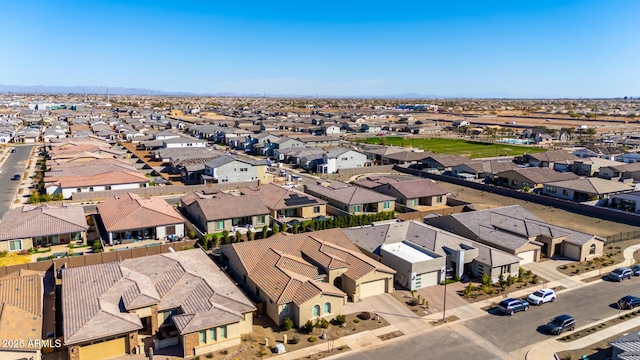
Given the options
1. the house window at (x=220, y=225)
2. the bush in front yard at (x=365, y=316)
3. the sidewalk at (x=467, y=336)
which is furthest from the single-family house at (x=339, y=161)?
the bush in front yard at (x=365, y=316)

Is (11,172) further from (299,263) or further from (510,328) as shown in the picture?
(510,328)

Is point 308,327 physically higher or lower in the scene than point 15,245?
lower

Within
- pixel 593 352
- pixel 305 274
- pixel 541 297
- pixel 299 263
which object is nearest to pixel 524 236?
pixel 541 297

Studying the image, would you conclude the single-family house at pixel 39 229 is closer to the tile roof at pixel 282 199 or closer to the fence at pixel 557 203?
the tile roof at pixel 282 199

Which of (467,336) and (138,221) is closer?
(467,336)

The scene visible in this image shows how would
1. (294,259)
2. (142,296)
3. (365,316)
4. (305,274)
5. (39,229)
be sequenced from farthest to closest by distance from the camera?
(39,229)
(294,259)
(305,274)
(365,316)
(142,296)

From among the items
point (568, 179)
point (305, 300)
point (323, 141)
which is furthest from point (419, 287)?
point (323, 141)
